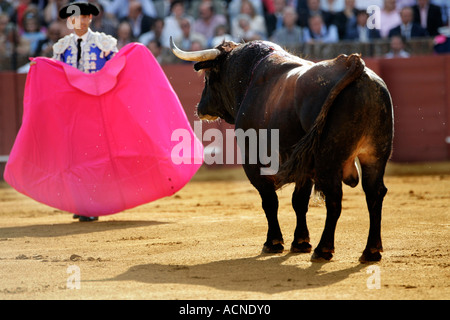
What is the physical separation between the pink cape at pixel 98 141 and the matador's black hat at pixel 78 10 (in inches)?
18.7

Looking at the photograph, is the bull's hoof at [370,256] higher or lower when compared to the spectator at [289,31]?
lower

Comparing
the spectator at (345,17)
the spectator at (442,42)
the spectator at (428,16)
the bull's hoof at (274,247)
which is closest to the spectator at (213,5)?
the spectator at (345,17)

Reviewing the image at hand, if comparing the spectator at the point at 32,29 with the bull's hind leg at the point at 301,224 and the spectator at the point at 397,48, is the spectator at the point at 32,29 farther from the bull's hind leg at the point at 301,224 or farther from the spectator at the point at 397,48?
the bull's hind leg at the point at 301,224

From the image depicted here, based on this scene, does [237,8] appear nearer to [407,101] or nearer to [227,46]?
[407,101]

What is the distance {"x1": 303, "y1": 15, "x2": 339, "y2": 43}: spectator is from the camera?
405 inches

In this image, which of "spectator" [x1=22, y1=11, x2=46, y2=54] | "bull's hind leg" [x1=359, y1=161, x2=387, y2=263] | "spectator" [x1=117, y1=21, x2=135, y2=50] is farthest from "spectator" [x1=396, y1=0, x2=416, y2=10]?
"bull's hind leg" [x1=359, y1=161, x2=387, y2=263]

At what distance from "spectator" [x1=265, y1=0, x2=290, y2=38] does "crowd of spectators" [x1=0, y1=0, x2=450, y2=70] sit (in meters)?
0.01

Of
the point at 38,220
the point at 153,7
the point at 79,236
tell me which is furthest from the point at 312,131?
the point at 153,7

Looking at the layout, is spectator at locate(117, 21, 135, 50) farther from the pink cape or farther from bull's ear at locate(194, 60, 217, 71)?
bull's ear at locate(194, 60, 217, 71)

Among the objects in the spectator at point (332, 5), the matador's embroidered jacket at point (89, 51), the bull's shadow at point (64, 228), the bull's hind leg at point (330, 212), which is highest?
the spectator at point (332, 5)

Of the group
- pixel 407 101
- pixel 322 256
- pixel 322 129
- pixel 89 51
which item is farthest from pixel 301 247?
pixel 407 101

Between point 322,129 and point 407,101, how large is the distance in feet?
22.5

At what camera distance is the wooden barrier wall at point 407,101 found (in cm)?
999
